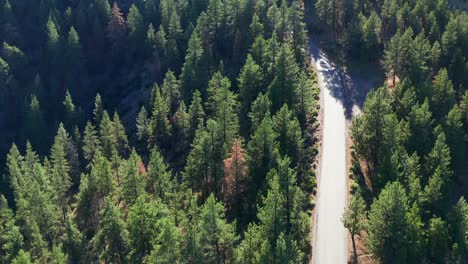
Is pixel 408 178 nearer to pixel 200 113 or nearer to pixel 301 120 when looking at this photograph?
pixel 301 120

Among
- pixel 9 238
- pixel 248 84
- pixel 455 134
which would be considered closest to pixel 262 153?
pixel 248 84

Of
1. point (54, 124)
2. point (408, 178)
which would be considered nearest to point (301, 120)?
point (408, 178)

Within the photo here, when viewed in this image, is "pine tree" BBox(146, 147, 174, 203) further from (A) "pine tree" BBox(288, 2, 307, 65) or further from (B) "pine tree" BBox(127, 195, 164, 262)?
(A) "pine tree" BBox(288, 2, 307, 65)

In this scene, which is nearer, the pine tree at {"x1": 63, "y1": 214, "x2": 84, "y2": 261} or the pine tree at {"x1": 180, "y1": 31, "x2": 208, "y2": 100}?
the pine tree at {"x1": 63, "y1": 214, "x2": 84, "y2": 261}

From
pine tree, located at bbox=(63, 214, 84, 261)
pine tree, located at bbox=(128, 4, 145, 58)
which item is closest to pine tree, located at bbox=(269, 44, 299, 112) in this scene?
pine tree, located at bbox=(63, 214, 84, 261)

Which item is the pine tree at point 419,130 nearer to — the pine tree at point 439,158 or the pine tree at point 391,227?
the pine tree at point 439,158
